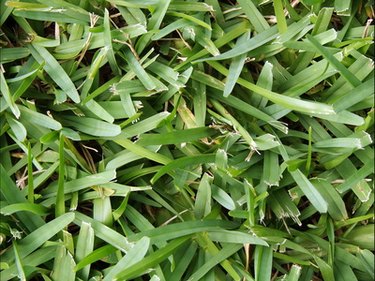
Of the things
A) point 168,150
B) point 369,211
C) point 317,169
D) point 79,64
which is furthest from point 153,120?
point 369,211

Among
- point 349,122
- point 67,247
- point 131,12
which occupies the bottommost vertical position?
point 67,247

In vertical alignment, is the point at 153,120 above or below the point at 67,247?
above

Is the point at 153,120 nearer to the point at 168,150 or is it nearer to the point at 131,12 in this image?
the point at 168,150

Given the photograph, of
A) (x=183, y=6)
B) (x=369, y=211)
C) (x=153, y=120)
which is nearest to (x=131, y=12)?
(x=183, y=6)

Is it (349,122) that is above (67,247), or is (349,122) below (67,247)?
above

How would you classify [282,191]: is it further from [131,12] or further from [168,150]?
[131,12]

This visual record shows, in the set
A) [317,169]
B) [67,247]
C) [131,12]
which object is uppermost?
[131,12]
